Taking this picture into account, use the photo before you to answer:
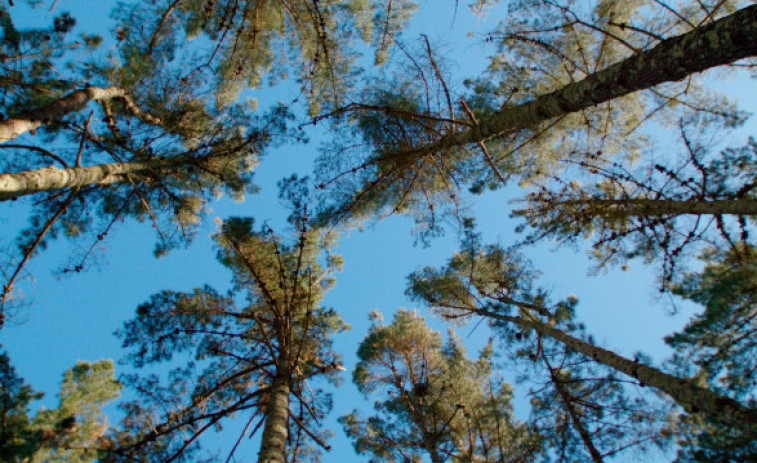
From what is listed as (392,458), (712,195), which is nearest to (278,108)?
(712,195)

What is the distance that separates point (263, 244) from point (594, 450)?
Answer: 5463 millimetres

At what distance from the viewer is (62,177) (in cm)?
510

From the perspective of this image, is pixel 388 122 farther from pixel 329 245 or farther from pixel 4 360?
pixel 4 360

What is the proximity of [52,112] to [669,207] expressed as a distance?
7996 millimetres

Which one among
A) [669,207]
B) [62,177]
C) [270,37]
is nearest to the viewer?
[62,177]

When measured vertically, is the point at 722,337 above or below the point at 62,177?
below

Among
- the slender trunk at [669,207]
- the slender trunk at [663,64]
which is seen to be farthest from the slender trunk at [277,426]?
the slender trunk at [669,207]

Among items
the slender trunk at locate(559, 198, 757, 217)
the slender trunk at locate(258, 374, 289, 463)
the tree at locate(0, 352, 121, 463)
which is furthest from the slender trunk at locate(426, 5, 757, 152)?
the tree at locate(0, 352, 121, 463)

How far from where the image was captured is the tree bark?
14.6ft

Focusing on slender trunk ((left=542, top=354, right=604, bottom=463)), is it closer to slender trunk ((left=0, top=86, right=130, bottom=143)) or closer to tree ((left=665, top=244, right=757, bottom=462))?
tree ((left=665, top=244, right=757, bottom=462))

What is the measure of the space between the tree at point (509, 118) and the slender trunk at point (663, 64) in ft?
0.09

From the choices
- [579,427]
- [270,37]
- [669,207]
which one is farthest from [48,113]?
[669,207]

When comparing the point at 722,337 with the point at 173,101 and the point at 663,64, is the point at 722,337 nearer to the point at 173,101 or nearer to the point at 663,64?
the point at 663,64

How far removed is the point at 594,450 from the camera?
5.07 metres
